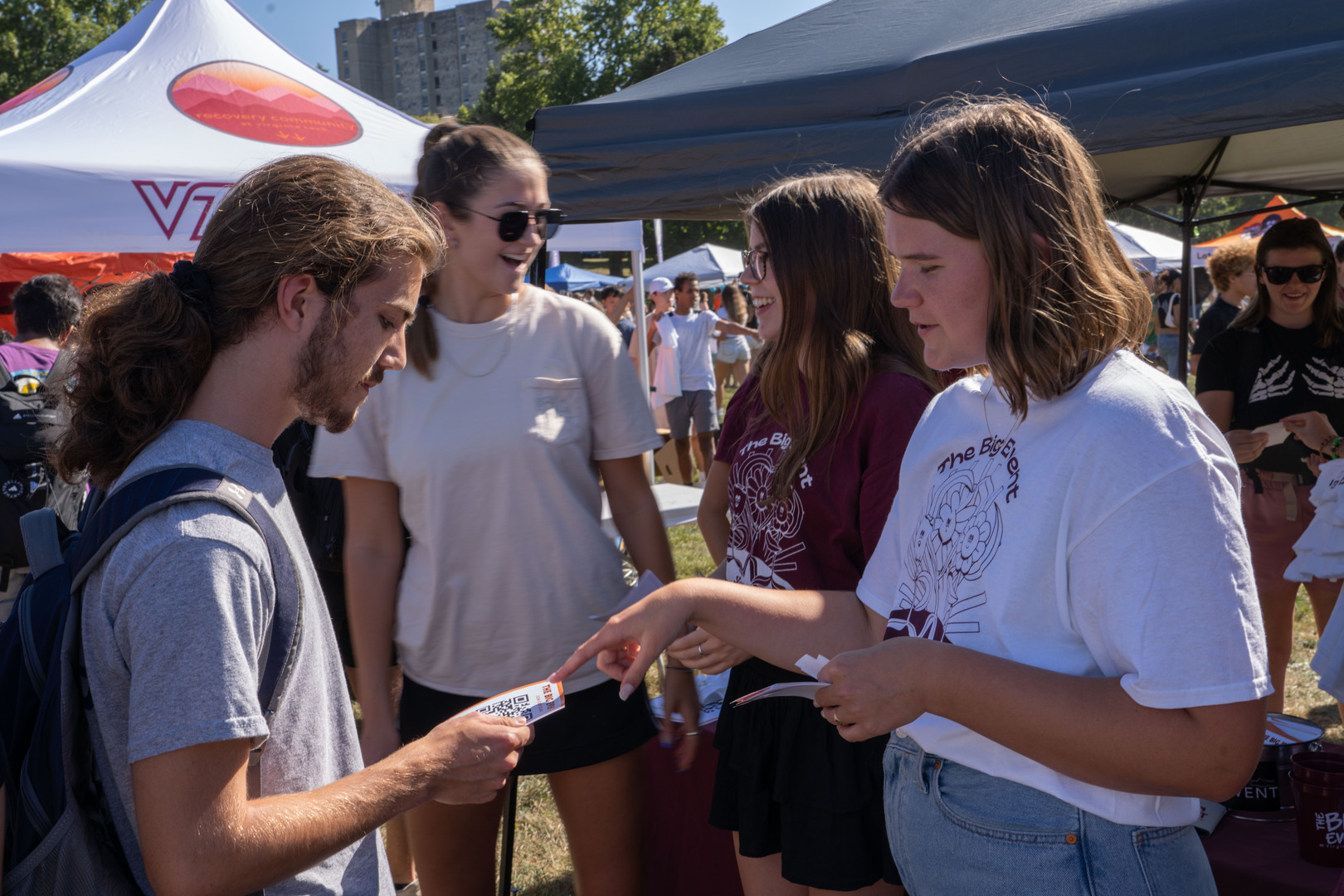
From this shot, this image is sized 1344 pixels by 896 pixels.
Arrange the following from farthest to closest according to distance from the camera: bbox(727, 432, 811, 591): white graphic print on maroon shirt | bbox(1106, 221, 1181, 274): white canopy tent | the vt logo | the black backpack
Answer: bbox(1106, 221, 1181, 274): white canopy tent, the vt logo, the black backpack, bbox(727, 432, 811, 591): white graphic print on maroon shirt

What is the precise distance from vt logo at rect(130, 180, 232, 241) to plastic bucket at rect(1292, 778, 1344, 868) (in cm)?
458

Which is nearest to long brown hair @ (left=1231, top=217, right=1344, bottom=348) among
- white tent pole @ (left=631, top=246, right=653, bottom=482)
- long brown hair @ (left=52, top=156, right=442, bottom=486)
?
long brown hair @ (left=52, top=156, right=442, bottom=486)

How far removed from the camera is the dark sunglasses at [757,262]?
1.91 meters

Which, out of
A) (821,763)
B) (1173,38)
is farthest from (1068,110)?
(821,763)

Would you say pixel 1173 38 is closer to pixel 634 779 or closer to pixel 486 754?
pixel 634 779

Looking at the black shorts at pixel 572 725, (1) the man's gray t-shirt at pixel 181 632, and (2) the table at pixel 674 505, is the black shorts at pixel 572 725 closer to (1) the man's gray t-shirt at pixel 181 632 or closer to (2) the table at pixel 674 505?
(1) the man's gray t-shirt at pixel 181 632

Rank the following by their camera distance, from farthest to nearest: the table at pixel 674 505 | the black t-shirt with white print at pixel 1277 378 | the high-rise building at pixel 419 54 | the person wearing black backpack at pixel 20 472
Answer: the high-rise building at pixel 419 54
the table at pixel 674 505
the person wearing black backpack at pixel 20 472
the black t-shirt with white print at pixel 1277 378

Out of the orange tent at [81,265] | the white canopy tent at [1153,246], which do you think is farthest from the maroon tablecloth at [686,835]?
the white canopy tent at [1153,246]

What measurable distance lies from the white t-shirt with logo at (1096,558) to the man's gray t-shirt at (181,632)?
0.81 metres

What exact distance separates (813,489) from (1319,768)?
3.85ft

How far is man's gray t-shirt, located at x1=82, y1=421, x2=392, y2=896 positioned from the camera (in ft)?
3.22

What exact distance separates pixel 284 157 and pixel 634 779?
141 cm

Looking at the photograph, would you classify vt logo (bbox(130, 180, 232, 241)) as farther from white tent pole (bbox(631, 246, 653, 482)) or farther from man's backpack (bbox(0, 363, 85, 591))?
white tent pole (bbox(631, 246, 653, 482))

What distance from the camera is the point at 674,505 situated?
15.8 feet
